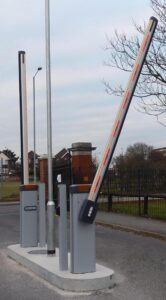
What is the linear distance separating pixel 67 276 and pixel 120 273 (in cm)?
124

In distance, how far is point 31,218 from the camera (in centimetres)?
1046

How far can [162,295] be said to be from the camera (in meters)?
7.00

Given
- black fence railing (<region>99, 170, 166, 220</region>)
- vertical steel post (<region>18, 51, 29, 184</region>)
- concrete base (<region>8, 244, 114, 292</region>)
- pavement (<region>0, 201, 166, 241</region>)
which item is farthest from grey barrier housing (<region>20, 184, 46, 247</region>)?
black fence railing (<region>99, 170, 166, 220</region>)

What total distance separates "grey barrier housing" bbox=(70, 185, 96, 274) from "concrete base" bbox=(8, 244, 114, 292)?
0.40 ft

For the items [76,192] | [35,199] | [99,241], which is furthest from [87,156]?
[76,192]

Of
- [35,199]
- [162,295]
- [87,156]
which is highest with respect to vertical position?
[87,156]

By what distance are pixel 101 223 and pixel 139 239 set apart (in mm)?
3583

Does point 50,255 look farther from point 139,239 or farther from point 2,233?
point 2,233

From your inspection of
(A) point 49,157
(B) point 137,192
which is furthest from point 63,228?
(B) point 137,192

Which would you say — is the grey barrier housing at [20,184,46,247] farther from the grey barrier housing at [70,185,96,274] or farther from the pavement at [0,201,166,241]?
the pavement at [0,201,166,241]

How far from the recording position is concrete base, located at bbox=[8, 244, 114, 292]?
7250 mm

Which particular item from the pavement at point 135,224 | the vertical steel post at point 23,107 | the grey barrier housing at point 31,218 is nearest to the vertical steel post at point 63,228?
the grey barrier housing at point 31,218

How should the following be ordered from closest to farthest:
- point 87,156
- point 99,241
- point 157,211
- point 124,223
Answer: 1. point 99,241
2. point 124,223
3. point 157,211
4. point 87,156

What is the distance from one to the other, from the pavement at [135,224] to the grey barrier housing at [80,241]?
5.06 meters
